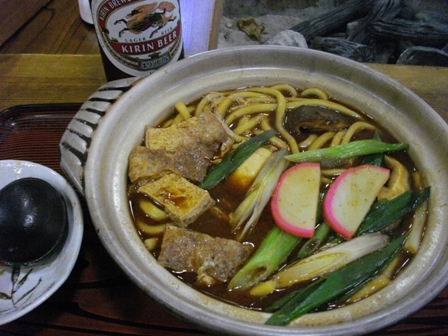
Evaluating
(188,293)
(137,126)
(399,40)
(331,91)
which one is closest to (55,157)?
(137,126)

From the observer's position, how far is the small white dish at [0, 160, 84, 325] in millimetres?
1410

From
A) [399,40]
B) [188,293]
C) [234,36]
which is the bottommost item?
[234,36]

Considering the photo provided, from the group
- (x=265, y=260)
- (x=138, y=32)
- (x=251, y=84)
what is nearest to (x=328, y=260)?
(x=265, y=260)

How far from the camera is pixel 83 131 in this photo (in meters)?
1.57

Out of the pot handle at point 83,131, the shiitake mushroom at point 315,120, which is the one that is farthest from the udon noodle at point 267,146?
the pot handle at point 83,131

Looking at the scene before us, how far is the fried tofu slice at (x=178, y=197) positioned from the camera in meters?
1.46

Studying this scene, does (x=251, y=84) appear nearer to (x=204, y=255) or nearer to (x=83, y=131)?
(x=83, y=131)

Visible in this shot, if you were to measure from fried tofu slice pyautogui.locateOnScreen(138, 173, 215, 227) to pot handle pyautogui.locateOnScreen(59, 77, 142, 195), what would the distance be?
232 millimetres

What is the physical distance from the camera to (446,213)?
146 cm

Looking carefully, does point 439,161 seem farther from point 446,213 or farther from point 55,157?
point 55,157

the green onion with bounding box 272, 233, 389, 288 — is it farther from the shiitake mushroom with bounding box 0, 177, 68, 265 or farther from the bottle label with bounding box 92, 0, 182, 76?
the bottle label with bounding box 92, 0, 182, 76

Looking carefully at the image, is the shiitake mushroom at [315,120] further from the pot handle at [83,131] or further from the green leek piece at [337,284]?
the pot handle at [83,131]

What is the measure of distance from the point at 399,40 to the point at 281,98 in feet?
8.74

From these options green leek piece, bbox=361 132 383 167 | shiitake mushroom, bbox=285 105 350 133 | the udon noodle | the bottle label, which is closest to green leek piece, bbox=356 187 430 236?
the udon noodle
